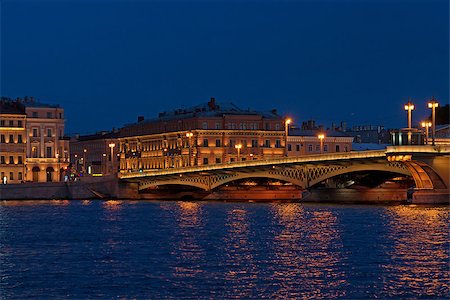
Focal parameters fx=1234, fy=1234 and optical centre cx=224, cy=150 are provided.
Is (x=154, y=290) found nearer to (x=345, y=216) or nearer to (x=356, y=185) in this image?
(x=345, y=216)

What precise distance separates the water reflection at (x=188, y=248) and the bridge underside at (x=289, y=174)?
1613 centimetres

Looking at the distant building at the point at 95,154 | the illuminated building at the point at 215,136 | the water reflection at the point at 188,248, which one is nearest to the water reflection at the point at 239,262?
the water reflection at the point at 188,248

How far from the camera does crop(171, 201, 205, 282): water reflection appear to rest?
36406 millimetres

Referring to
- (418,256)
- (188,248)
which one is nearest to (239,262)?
(188,248)

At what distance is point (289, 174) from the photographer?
8838 cm

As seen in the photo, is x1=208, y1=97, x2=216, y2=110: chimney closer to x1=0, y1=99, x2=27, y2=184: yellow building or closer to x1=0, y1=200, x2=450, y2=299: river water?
x1=0, y1=99, x2=27, y2=184: yellow building

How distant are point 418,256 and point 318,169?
46049mm

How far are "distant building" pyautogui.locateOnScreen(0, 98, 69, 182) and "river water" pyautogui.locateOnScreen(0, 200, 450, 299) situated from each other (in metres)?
51.2

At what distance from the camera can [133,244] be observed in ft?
153

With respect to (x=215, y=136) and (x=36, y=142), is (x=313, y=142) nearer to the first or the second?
(x=215, y=136)

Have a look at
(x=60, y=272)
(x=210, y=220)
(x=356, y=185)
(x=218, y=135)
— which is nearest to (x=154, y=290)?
(x=60, y=272)

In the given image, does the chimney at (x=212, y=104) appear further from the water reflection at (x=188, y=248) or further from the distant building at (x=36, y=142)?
the water reflection at (x=188, y=248)

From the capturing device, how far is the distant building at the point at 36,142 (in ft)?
383

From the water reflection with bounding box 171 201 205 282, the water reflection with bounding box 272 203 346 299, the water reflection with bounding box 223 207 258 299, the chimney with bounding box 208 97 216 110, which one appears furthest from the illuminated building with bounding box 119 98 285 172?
the water reflection with bounding box 223 207 258 299
